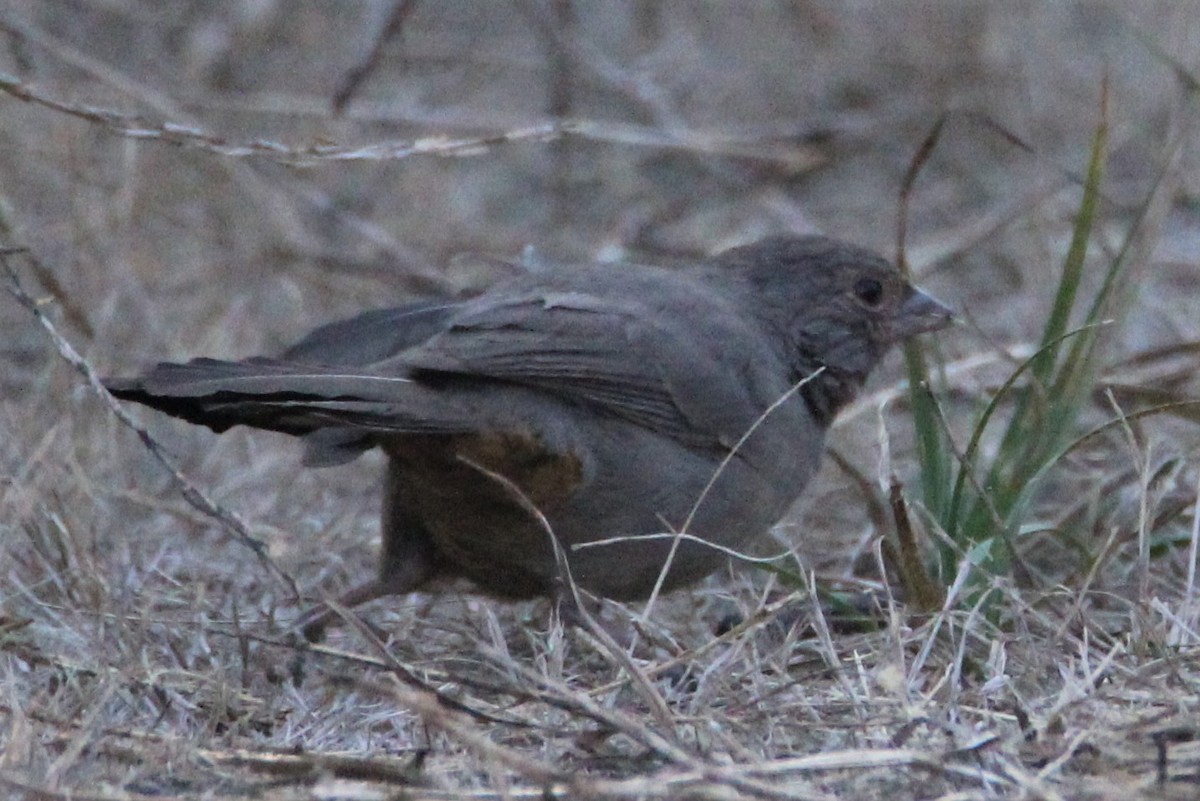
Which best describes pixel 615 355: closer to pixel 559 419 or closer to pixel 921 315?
pixel 559 419

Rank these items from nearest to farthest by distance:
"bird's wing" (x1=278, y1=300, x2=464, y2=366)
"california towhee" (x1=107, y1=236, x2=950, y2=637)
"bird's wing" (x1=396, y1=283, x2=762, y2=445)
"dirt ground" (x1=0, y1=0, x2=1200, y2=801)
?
"dirt ground" (x1=0, y1=0, x2=1200, y2=801), "california towhee" (x1=107, y1=236, x2=950, y2=637), "bird's wing" (x1=396, y1=283, x2=762, y2=445), "bird's wing" (x1=278, y1=300, x2=464, y2=366)

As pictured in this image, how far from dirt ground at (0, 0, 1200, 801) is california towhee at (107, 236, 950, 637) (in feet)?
0.68

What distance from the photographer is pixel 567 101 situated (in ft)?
25.3

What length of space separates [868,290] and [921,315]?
168 mm

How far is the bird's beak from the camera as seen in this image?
15.3 ft

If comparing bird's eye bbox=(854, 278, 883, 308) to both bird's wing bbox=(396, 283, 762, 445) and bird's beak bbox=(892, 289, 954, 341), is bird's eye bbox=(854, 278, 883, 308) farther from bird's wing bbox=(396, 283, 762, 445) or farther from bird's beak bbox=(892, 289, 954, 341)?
bird's wing bbox=(396, 283, 762, 445)

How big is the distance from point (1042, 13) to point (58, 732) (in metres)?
7.17

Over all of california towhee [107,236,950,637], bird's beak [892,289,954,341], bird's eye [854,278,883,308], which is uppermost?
bird's eye [854,278,883,308]

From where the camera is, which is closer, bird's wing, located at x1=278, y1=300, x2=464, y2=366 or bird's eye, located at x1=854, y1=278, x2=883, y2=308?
bird's wing, located at x1=278, y1=300, x2=464, y2=366

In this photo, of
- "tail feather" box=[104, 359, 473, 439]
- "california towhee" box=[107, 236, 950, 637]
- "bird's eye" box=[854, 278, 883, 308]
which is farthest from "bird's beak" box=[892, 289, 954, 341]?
"tail feather" box=[104, 359, 473, 439]

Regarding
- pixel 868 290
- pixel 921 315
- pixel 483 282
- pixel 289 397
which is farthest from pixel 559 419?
pixel 483 282

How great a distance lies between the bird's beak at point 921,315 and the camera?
468cm

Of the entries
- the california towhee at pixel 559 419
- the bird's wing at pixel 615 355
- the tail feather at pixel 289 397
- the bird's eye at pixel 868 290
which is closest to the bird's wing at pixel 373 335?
the california towhee at pixel 559 419

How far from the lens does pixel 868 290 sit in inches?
184
